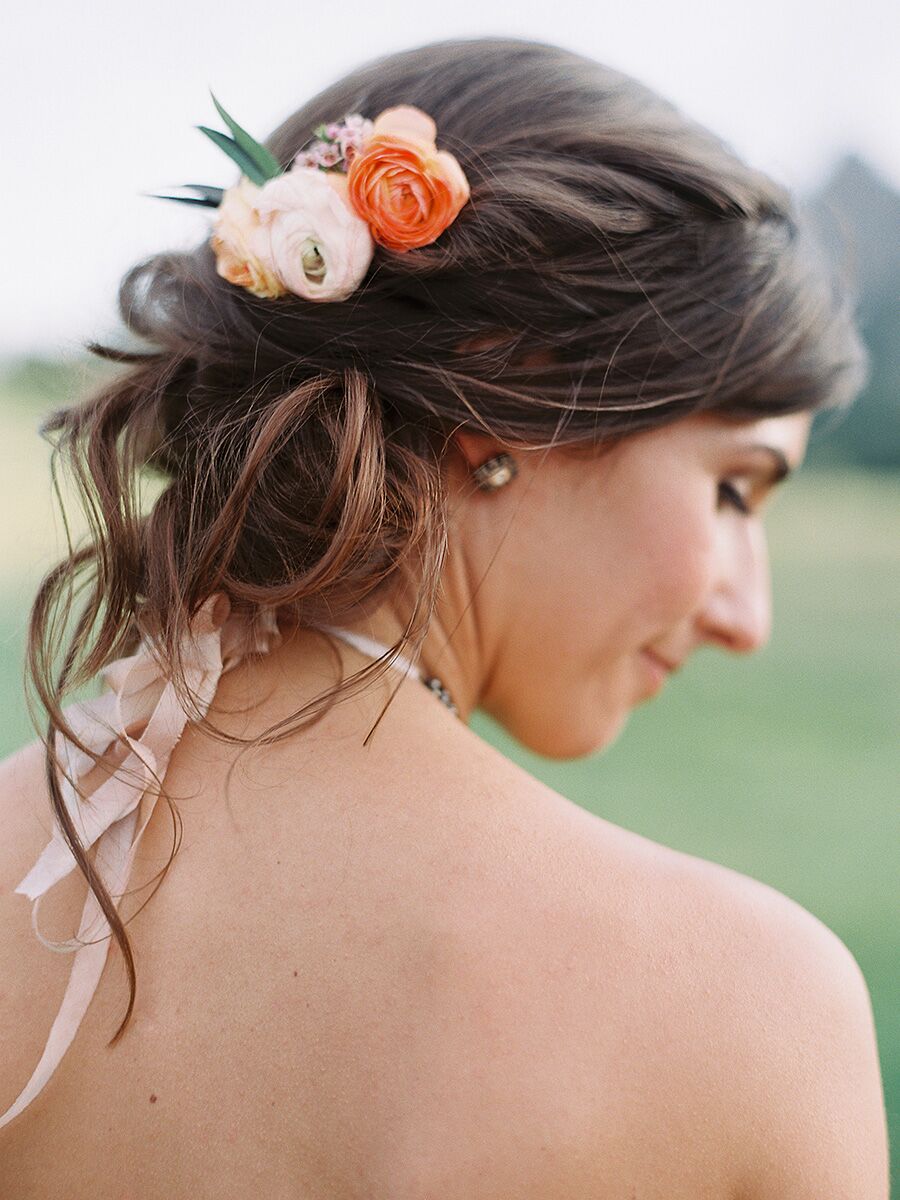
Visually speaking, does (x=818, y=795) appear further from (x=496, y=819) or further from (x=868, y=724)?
(x=496, y=819)

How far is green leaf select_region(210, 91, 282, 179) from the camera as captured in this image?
1.66 meters

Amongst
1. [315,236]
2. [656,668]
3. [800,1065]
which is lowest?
[656,668]

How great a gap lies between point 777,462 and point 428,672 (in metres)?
0.65

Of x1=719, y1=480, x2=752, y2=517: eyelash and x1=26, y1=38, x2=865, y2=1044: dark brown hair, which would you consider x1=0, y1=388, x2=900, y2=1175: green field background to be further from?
x1=719, y1=480, x2=752, y2=517: eyelash

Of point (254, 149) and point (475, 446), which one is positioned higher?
point (254, 149)

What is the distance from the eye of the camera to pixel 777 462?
189cm

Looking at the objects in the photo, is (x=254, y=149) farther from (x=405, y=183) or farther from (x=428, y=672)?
(x=428, y=672)

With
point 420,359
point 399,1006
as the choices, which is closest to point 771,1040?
point 399,1006

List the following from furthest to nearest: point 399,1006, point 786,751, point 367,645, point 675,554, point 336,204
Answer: point 786,751, point 675,554, point 336,204, point 367,645, point 399,1006

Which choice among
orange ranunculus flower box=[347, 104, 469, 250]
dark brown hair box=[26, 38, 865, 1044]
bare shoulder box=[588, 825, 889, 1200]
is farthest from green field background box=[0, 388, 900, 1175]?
bare shoulder box=[588, 825, 889, 1200]

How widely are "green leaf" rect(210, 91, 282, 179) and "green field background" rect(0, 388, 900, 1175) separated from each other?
0.79 m

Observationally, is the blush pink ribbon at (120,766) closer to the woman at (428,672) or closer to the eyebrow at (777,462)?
the woman at (428,672)

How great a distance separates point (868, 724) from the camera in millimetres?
9375

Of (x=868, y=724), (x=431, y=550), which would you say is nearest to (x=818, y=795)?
(x=868, y=724)
